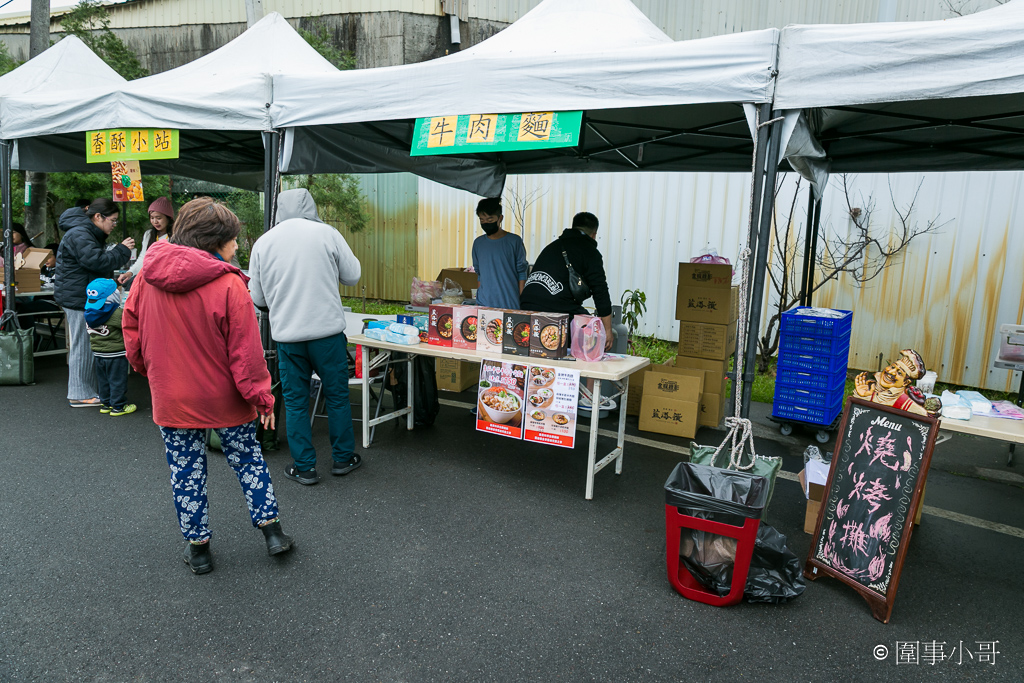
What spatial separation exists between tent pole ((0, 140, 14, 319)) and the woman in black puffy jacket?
3.08 feet

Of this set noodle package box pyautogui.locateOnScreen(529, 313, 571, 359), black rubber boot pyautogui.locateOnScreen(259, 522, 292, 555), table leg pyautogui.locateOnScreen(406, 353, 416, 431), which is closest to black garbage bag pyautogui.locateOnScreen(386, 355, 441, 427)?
table leg pyautogui.locateOnScreen(406, 353, 416, 431)

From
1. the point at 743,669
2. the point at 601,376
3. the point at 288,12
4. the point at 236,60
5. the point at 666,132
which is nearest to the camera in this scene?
the point at 743,669

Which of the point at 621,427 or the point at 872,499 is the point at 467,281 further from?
the point at 872,499

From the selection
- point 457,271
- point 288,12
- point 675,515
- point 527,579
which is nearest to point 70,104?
point 457,271

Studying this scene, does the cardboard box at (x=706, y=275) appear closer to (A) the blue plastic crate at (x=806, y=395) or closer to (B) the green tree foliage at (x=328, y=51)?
(A) the blue plastic crate at (x=806, y=395)

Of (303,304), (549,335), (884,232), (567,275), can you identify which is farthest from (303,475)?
(884,232)

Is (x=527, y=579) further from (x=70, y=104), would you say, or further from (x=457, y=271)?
(x=70, y=104)

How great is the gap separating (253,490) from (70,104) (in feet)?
14.6

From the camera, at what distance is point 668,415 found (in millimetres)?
5148

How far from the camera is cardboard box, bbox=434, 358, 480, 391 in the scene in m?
6.45

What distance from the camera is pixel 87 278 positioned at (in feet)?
17.9

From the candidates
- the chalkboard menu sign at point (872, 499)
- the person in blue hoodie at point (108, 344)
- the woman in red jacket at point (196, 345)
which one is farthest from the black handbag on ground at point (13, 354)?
the chalkboard menu sign at point (872, 499)

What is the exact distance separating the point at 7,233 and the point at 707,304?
6.42 m

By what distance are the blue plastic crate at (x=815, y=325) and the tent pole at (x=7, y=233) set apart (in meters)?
6.95
